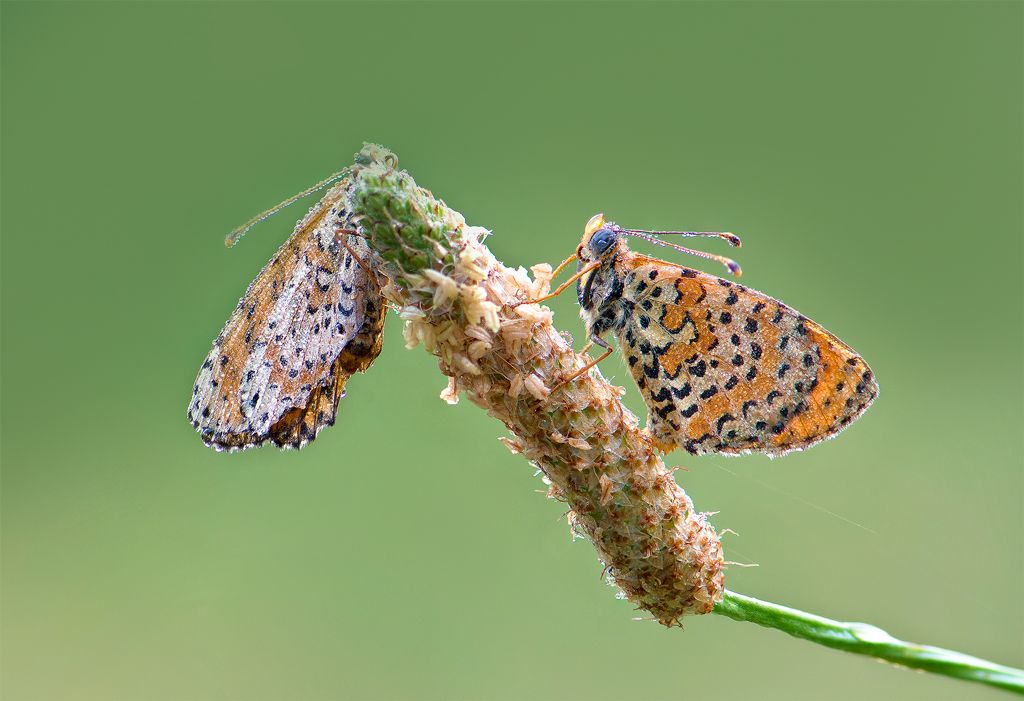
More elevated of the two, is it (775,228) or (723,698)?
(775,228)

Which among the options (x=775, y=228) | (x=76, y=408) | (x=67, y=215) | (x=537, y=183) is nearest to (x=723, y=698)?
(x=775, y=228)

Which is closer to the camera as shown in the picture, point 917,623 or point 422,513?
point 917,623

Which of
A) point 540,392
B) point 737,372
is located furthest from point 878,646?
point 737,372

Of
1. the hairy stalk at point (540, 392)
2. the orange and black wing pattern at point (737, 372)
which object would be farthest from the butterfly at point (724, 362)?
the hairy stalk at point (540, 392)

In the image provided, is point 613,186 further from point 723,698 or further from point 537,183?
point 723,698

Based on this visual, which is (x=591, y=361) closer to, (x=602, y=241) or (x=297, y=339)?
(x=602, y=241)

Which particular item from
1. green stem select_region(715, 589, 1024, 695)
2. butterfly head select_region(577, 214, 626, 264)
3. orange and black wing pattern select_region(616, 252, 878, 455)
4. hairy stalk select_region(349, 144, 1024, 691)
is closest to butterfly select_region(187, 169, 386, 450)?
hairy stalk select_region(349, 144, 1024, 691)

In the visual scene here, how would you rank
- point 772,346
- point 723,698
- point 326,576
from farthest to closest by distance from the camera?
point 326,576
point 723,698
point 772,346

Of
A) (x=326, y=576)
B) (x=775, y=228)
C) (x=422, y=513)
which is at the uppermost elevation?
(x=775, y=228)
